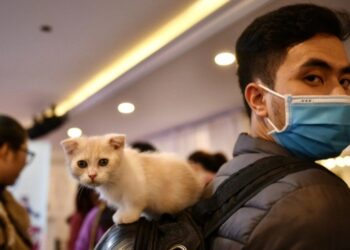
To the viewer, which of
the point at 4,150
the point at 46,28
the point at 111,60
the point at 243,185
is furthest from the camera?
the point at 111,60

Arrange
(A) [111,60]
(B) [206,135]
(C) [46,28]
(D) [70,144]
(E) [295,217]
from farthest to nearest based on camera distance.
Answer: (B) [206,135] < (A) [111,60] < (C) [46,28] < (D) [70,144] < (E) [295,217]

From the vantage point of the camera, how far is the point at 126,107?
3586 millimetres

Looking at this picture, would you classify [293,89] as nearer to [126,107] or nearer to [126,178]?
[126,178]

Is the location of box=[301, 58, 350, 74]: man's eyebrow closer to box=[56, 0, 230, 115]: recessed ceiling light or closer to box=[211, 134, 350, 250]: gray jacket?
box=[211, 134, 350, 250]: gray jacket

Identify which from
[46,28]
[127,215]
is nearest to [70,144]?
[127,215]

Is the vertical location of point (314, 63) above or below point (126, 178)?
above

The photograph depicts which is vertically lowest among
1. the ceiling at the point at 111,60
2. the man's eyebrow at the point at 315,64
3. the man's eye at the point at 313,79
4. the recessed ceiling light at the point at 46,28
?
the man's eye at the point at 313,79

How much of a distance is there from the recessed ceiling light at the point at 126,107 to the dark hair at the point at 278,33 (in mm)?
2570

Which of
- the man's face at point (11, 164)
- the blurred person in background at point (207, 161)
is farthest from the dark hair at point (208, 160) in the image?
the man's face at point (11, 164)

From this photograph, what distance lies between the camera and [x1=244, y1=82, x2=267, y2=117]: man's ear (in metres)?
0.89

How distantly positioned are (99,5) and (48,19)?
0.37m

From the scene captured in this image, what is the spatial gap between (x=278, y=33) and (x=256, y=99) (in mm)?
160

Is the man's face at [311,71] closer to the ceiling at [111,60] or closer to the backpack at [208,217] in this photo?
the backpack at [208,217]

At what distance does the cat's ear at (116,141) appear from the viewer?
3.05 feet
